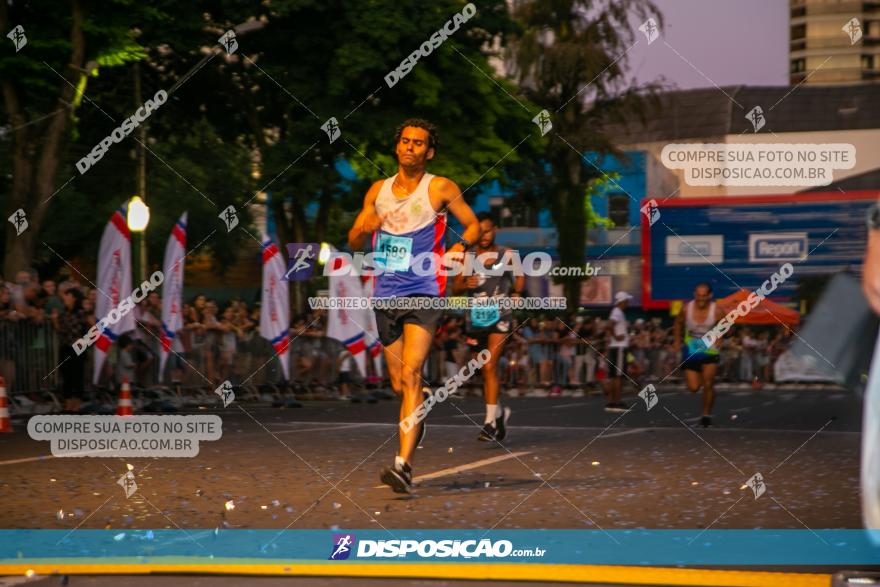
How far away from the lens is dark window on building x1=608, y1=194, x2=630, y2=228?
6153 centimetres

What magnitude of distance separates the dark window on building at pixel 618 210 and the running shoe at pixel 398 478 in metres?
54.2

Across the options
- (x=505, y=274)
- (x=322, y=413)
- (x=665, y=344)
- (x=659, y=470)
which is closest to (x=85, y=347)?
(x=322, y=413)

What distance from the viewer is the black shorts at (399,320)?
8242mm

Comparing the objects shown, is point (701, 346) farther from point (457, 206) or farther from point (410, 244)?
point (410, 244)

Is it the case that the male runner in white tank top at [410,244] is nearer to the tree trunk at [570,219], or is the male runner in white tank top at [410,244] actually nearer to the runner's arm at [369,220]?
the runner's arm at [369,220]

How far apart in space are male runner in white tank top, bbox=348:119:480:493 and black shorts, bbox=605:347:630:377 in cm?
1067

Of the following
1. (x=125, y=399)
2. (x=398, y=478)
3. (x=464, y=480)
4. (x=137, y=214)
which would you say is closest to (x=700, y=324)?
(x=125, y=399)

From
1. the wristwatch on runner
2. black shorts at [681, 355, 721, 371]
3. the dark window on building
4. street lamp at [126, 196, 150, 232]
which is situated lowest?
black shorts at [681, 355, 721, 371]

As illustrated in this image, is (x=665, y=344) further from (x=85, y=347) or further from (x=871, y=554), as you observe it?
(x=871, y=554)

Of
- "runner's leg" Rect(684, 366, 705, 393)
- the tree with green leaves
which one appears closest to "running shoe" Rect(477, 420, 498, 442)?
"runner's leg" Rect(684, 366, 705, 393)

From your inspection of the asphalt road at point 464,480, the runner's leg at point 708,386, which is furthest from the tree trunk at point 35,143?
the runner's leg at point 708,386

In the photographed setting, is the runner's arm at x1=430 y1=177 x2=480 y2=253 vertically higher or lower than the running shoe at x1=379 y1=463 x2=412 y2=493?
higher

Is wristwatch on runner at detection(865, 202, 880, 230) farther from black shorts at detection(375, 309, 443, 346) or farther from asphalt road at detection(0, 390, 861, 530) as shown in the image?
black shorts at detection(375, 309, 443, 346)

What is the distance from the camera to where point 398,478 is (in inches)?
310
